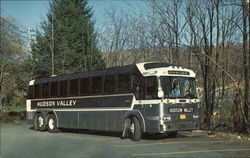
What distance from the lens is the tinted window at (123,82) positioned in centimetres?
1568

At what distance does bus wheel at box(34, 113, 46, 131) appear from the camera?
849 inches

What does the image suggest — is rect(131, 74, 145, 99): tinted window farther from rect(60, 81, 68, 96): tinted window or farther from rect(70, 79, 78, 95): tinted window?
rect(60, 81, 68, 96): tinted window

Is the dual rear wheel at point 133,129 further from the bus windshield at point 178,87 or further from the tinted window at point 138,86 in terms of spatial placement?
the bus windshield at point 178,87

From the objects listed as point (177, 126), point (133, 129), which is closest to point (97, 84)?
point (133, 129)

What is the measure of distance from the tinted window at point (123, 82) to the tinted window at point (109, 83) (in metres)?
0.45

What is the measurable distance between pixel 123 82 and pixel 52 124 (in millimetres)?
6717

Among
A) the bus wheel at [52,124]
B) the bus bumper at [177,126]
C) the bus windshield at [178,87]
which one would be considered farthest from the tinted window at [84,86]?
the bus bumper at [177,126]

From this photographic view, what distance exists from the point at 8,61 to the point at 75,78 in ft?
67.8

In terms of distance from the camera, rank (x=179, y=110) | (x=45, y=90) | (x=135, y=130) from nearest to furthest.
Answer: (x=179, y=110)
(x=135, y=130)
(x=45, y=90)

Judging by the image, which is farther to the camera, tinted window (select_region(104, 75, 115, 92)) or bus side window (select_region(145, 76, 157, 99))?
tinted window (select_region(104, 75, 115, 92))

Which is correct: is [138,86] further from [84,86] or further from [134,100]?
[84,86]

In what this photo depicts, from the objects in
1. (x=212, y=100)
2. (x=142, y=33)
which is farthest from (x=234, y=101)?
(x=142, y=33)

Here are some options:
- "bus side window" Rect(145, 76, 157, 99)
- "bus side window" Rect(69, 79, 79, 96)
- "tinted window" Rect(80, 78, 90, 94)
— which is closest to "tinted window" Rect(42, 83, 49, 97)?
"bus side window" Rect(69, 79, 79, 96)

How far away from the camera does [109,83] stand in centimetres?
1670
